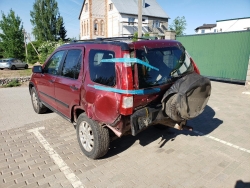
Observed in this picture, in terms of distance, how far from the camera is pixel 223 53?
10.2 metres

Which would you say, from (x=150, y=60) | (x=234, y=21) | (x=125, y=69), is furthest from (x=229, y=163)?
(x=234, y=21)

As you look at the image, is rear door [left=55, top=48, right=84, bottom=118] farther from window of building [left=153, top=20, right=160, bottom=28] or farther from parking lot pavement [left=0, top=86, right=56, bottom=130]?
window of building [left=153, top=20, right=160, bottom=28]

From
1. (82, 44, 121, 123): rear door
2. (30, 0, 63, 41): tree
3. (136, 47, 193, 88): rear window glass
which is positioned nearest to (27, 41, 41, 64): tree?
(30, 0, 63, 41): tree

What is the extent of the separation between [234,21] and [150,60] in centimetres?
3744

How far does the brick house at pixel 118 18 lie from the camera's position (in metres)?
36.1

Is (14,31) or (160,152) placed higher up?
(14,31)

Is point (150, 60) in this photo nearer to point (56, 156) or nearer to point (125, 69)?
point (125, 69)

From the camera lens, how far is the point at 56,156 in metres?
3.53

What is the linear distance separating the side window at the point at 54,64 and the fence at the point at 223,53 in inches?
353

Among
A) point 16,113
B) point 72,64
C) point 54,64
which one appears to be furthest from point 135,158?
point 16,113

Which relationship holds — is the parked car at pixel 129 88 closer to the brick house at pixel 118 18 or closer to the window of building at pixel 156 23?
the brick house at pixel 118 18

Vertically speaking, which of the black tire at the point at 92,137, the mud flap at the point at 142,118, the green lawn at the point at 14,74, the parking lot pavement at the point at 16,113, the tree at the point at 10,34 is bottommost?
the parking lot pavement at the point at 16,113

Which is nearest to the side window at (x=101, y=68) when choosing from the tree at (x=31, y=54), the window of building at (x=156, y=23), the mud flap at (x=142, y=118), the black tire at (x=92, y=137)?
the mud flap at (x=142, y=118)

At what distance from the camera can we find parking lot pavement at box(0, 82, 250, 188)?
2879 mm
